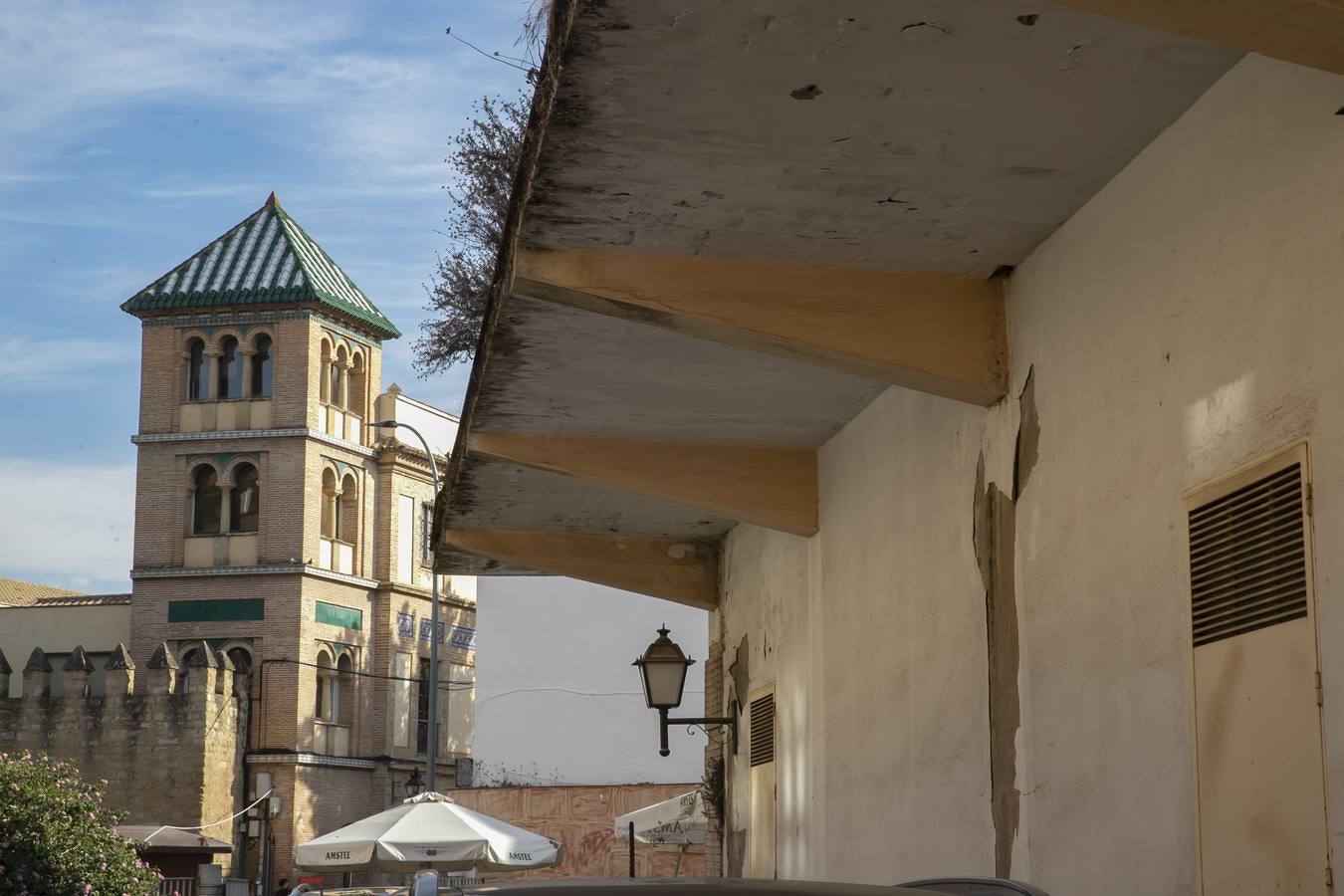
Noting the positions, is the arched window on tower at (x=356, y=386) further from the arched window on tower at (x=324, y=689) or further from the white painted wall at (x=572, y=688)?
the white painted wall at (x=572, y=688)

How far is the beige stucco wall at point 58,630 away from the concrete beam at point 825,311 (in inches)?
1921

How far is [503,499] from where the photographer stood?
11.8 m

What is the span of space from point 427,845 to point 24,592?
5533 centimetres

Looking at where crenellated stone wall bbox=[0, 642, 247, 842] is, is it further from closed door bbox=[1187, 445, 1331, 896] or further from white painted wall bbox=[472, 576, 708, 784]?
closed door bbox=[1187, 445, 1331, 896]

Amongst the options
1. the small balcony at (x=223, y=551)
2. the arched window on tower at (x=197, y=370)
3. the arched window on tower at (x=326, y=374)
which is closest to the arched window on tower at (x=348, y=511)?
the arched window on tower at (x=326, y=374)

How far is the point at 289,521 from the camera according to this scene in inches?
2047

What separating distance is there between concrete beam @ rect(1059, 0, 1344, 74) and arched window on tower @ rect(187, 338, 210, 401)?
171 feet

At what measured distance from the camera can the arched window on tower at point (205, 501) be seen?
2094 inches

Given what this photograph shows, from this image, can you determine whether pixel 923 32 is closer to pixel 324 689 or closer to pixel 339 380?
pixel 324 689

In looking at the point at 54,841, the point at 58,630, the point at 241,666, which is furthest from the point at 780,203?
the point at 58,630

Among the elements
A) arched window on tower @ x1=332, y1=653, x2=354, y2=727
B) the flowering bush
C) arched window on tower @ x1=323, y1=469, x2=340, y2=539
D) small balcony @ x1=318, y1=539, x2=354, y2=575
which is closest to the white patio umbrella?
the flowering bush

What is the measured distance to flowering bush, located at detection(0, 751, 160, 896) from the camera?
1405 cm

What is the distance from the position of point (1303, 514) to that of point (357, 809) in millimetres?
49455

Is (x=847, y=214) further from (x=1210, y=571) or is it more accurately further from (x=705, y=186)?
(x=1210, y=571)
